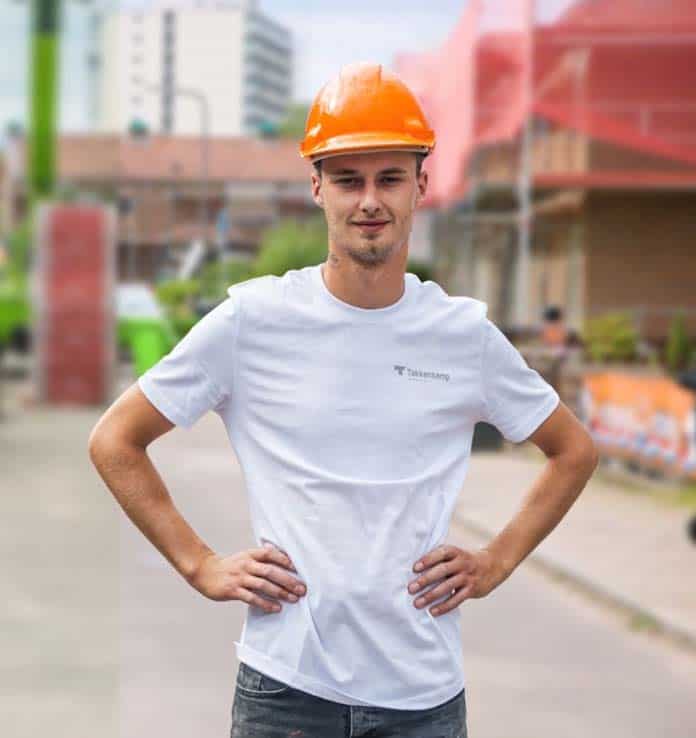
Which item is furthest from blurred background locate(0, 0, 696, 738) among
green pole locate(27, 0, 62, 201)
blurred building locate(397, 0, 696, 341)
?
blurred building locate(397, 0, 696, 341)

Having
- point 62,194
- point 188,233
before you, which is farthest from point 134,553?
point 62,194

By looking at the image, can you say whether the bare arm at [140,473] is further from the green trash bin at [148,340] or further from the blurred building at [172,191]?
the green trash bin at [148,340]

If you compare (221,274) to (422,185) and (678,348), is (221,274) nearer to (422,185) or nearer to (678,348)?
(422,185)

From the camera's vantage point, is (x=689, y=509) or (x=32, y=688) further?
(x=689, y=509)

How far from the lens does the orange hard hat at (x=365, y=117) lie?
109 inches

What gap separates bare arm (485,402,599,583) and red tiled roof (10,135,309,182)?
1.49 meters

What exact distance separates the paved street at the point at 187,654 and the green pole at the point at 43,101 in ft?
2.35

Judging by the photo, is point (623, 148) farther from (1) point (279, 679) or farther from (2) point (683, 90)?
(1) point (279, 679)

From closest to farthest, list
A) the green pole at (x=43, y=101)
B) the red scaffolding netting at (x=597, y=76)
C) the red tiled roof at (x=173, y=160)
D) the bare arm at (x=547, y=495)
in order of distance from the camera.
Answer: the bare arm at (x=547, y=495)
the green pole at (x=43, y=101)
the red tiled roof at (x=173, y=160)
the red scaffolding netting at (x=597, y=76)

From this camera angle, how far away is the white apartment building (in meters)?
4.92

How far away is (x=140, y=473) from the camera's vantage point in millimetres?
2922

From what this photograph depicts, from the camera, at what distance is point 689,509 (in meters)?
13.9

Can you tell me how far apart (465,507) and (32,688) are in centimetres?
739

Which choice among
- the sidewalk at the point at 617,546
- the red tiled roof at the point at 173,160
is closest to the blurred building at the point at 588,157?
the sidewalk at the point at 617,546
